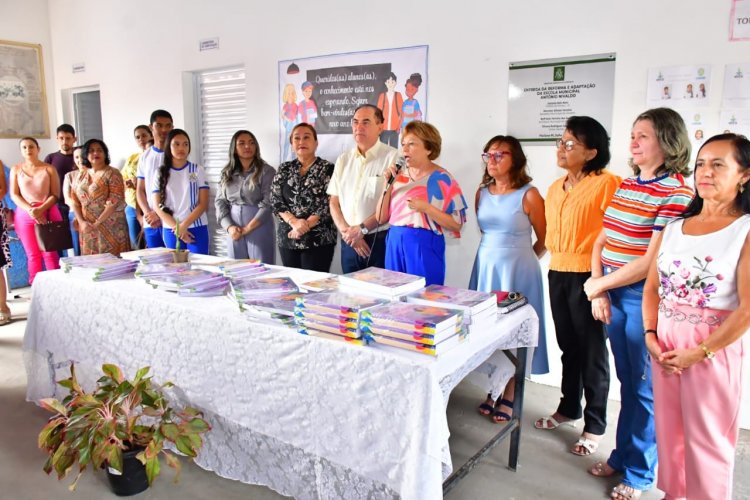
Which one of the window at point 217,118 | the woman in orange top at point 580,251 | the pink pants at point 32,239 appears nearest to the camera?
the woman in orange top at point 580,251

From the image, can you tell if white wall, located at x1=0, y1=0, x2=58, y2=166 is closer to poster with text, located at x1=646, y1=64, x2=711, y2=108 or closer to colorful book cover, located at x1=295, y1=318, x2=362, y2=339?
colorful book cover, located at x1=295, y1=318, x2=362, y2=339

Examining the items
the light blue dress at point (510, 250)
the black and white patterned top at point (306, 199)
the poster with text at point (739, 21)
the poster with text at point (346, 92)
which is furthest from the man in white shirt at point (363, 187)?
the poster with text at point (739, 21)

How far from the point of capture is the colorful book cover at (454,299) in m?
1.92

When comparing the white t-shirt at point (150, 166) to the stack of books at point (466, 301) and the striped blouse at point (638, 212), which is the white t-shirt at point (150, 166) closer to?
the stack of books at point (466, 301)

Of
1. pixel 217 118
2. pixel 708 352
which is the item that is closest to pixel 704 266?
pixel 708 352

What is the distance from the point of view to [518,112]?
3.40 m

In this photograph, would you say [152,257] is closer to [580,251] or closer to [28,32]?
[580,251]

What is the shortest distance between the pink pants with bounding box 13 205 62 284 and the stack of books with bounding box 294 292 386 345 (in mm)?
4279

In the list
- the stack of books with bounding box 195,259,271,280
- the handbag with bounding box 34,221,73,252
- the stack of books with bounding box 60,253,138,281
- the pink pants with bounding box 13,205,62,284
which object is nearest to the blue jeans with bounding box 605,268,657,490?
the stack of books with bounding box 195,259,271,280

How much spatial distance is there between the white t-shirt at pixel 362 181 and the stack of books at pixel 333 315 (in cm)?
148

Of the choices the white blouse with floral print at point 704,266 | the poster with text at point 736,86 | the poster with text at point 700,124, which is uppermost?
the poster with text at point 736,86

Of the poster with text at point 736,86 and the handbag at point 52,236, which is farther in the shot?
the handbag at point 52,236

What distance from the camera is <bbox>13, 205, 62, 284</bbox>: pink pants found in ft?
17.0

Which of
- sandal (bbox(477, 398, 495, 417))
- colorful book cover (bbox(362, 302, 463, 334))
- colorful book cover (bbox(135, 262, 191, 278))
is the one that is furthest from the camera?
sandal (bbox(477, 398, 495, 417))
